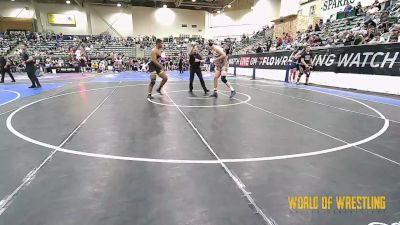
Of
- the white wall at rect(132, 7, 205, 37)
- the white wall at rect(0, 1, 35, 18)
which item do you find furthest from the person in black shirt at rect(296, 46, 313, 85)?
the white wall at rect(0, 1, 35, 18)

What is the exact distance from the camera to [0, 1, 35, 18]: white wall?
127 ft

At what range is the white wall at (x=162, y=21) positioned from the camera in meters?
44.9

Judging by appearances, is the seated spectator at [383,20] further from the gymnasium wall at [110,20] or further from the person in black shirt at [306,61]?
the gymnasium wall at [110,20]

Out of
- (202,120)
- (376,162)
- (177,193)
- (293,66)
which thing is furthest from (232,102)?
(293,66)

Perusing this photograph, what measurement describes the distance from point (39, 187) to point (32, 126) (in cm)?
301

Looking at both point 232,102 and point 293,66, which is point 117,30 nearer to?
point 293,66

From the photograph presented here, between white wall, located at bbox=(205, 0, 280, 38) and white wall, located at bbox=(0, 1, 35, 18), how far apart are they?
27.1 meters

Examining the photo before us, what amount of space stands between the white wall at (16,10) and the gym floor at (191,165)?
4133 cm

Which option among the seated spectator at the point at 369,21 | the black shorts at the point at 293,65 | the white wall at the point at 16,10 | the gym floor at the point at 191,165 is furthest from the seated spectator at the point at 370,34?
the white wall at the point at 16,10

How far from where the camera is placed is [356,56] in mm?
11328

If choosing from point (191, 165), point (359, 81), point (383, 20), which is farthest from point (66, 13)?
point (191, 165)

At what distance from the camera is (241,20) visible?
44.1m

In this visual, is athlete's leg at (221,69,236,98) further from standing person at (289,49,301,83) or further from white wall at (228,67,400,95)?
standing person at (289,49,301,83)

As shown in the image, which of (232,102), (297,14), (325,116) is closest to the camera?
(325,116)
